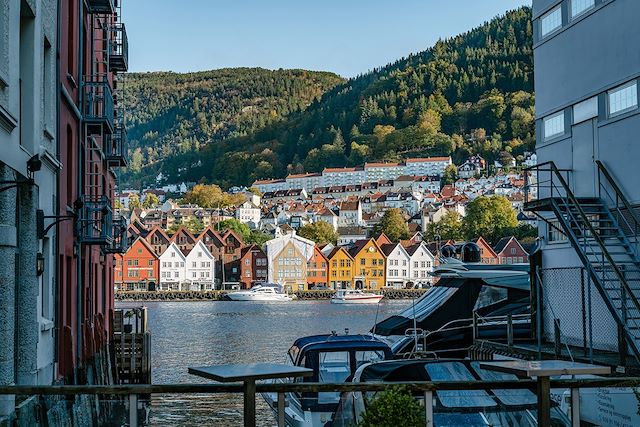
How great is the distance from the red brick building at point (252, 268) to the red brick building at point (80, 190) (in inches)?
6398

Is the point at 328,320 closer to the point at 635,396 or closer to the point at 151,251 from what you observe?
the point at 151,251

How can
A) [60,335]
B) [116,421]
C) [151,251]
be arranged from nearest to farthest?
[116,421], [60,335], [151,251]

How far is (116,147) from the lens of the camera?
3503cm

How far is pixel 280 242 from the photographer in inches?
7672

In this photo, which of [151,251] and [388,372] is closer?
[388,372]

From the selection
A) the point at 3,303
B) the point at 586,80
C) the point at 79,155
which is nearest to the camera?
the point at 3,303

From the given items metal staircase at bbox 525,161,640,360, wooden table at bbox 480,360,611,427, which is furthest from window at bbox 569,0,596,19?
wooden table at bbox 480,360,611,427

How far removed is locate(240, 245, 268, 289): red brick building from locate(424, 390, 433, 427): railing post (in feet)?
608

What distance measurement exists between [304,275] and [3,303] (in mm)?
182072

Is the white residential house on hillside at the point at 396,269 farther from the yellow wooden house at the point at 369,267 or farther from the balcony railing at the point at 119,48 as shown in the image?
the balcony railing at the point at 119,48

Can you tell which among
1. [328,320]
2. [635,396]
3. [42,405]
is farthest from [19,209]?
[328,320]

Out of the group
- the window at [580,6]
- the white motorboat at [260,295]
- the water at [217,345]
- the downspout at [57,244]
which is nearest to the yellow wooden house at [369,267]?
the white motorboat at [260,295]

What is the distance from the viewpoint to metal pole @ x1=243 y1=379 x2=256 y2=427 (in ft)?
33.2

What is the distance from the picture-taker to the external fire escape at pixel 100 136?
25531 mm
